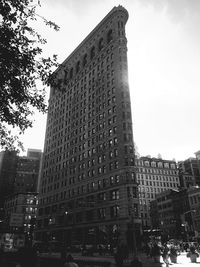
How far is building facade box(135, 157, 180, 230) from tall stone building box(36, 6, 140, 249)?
42.1 m

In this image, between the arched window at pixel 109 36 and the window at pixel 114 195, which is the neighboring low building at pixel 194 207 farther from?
the arched window at pixel 109 36

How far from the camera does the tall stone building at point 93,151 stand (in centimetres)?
5622

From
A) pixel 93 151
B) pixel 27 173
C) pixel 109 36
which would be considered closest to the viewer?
pixel 93 151

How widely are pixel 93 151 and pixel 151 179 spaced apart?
5399 centimetres

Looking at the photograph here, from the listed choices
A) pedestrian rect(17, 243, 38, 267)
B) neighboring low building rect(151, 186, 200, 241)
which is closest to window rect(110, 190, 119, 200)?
neighboring low building rect(151, 186, 200, 241)

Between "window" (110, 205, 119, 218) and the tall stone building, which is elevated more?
the tall stone building

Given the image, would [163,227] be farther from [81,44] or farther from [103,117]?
[81,44]

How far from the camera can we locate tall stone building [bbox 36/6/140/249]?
184ft

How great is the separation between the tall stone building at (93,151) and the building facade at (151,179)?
1657 inches

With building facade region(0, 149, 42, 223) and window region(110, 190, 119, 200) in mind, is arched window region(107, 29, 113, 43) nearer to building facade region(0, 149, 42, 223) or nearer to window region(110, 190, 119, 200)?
window region(110, 190, 119, 200)

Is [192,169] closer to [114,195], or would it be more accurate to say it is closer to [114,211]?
[114,195]

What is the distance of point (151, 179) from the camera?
113 meters

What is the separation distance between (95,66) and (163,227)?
226 feet

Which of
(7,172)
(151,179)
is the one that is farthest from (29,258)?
(7,172)
